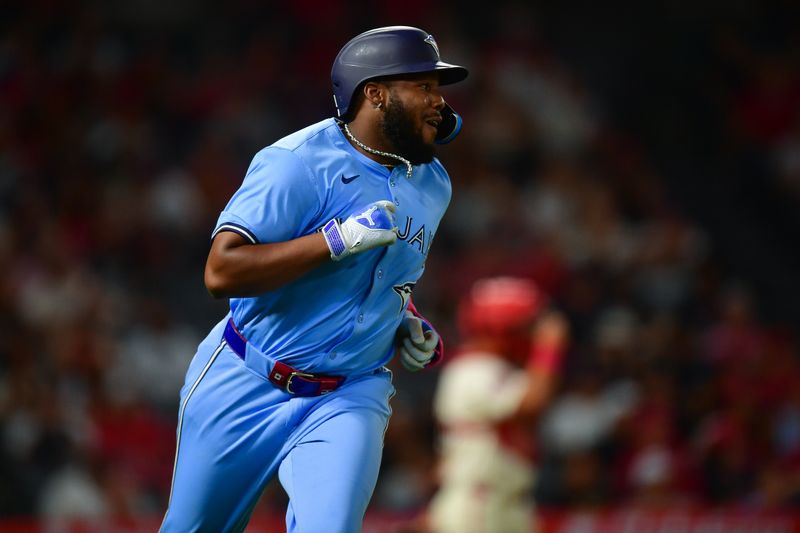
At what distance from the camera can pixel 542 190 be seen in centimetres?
1163

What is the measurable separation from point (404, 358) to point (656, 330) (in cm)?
610

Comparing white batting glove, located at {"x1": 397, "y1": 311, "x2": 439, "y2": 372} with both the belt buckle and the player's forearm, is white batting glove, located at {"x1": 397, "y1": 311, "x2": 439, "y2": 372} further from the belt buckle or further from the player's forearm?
the player's forearm

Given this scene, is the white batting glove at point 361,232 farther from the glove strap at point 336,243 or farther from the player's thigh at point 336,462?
the player's thigh at point 336,462

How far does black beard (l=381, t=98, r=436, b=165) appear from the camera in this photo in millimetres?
4629

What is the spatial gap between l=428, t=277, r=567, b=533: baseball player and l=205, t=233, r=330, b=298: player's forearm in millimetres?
2776

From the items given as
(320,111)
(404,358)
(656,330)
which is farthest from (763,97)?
(404,358)

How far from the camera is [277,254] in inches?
169

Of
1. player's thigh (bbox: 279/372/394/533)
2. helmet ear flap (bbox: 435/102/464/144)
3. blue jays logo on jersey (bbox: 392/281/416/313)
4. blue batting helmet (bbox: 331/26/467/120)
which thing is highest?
blue batting helmet (bbox: 331/26/467/120)

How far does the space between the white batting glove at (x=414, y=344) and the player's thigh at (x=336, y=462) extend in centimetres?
30

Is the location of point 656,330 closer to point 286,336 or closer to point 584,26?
point 584,26

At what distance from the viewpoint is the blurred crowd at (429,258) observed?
9680 mm

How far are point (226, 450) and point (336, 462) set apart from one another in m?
0.44

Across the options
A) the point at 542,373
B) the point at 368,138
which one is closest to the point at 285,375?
the point at 368,138

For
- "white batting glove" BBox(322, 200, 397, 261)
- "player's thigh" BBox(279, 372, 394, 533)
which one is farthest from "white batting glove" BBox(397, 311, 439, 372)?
"white batting glove" BBox(322, 200, 397, 261)
